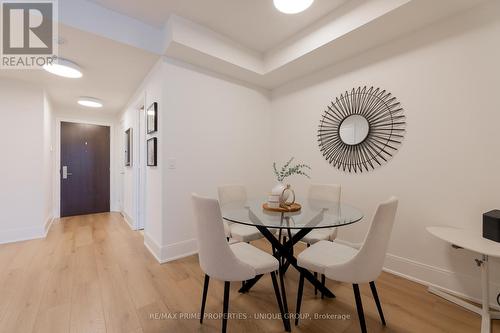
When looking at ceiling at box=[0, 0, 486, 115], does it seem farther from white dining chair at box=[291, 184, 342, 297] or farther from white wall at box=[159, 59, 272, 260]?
white dining chair at box=[291, 184, 342, 297]

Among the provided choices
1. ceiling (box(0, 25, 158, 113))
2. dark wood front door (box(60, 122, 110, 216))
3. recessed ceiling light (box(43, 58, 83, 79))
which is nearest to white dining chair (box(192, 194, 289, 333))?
ceiling (box(0, 25, 158, 113))

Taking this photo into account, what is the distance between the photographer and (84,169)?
4688 millimetres

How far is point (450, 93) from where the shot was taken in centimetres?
190

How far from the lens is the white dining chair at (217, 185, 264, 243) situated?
2.03 m

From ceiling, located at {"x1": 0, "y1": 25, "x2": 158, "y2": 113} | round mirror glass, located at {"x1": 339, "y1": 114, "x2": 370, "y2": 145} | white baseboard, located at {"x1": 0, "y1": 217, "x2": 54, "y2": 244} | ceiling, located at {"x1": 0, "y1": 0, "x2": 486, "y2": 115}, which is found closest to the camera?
ceiling, located at {"x1": 0, "y1": 0, "x2": 486, "y2": 115}

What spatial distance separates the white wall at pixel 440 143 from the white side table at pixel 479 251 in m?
0.18

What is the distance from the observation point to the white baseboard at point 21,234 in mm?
2982

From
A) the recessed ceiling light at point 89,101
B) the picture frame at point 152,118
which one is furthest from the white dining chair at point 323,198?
the recessed ceiling light at point 89,101

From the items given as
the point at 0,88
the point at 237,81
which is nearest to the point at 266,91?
the point at 237,81

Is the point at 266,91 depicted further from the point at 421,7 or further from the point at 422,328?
the point at 422,328

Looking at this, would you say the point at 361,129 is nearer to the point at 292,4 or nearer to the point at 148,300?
the point at 292,4

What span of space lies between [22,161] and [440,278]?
5361 millimetres

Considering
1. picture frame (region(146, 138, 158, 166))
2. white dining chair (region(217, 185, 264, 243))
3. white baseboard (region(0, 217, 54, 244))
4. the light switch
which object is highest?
picture frame (region(146, 138, 158, 166))

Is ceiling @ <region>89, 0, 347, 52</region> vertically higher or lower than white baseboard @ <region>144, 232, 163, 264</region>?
higher
